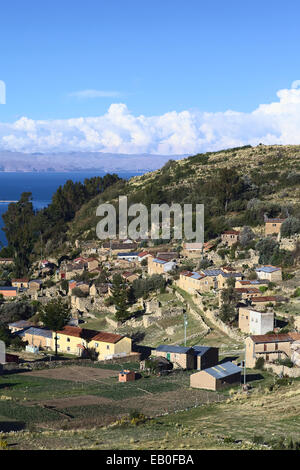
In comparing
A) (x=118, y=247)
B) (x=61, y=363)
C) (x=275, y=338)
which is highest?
(x=118, y=247)

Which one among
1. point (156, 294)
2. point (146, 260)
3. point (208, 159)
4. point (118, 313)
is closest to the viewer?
point (118, 313)

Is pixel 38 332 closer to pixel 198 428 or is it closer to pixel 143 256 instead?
pixel 143 256

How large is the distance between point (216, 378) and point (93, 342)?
10.6 meters

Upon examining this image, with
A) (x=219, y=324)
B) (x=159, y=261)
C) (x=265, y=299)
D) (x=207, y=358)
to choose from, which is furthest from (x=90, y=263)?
(x=207, y=358)

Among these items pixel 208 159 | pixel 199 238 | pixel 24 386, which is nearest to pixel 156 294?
pixel 199 238

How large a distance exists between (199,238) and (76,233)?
1992cm

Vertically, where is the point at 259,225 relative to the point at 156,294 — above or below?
above

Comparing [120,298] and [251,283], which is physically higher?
[251,283]

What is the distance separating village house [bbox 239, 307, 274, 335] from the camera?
30.6m

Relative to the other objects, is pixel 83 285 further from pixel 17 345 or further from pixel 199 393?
pixel 199 393

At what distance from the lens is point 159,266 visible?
46250mm

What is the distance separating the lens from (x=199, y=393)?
2494cm

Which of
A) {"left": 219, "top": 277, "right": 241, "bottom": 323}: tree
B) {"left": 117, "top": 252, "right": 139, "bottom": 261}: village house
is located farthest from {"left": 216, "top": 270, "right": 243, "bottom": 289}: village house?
{"left": 117, "top": 252, "right": 139, "bottom": 261}: village house

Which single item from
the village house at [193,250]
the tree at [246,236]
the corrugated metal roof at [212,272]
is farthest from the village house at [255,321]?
the village house at [193,250]
